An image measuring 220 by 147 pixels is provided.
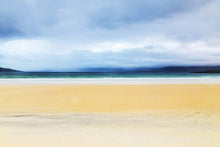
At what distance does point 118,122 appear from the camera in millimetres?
3598

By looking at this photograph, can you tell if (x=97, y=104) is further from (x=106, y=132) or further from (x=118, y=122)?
(x=106, y=132)

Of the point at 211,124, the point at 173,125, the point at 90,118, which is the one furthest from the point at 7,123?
the point at 211,124

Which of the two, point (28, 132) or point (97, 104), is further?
point (97, 104)

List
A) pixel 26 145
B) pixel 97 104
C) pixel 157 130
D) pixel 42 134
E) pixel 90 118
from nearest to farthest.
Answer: pixel 26 145
pixel 42 134
pixel 157 130
pixel 90 118
pixel 97 104

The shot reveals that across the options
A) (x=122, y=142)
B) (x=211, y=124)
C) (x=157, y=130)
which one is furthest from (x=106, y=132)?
(x=211, y=124)

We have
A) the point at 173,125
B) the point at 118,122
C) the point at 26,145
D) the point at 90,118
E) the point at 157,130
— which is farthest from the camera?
the point at 90,118

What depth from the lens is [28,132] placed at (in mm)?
2973

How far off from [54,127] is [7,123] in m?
0.75

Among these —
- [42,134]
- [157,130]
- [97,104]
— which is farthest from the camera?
[97,104]

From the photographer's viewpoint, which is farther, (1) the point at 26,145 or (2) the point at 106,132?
(2) the point at 106,132

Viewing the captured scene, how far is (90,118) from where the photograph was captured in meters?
3.91

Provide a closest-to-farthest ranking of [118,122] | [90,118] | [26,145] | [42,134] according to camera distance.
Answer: [26,145] → [42,134] → [118,122] → [90,118]

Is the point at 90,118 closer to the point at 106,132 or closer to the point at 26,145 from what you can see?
the point at 106,132

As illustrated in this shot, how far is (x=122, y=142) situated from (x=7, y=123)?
5.93ft
